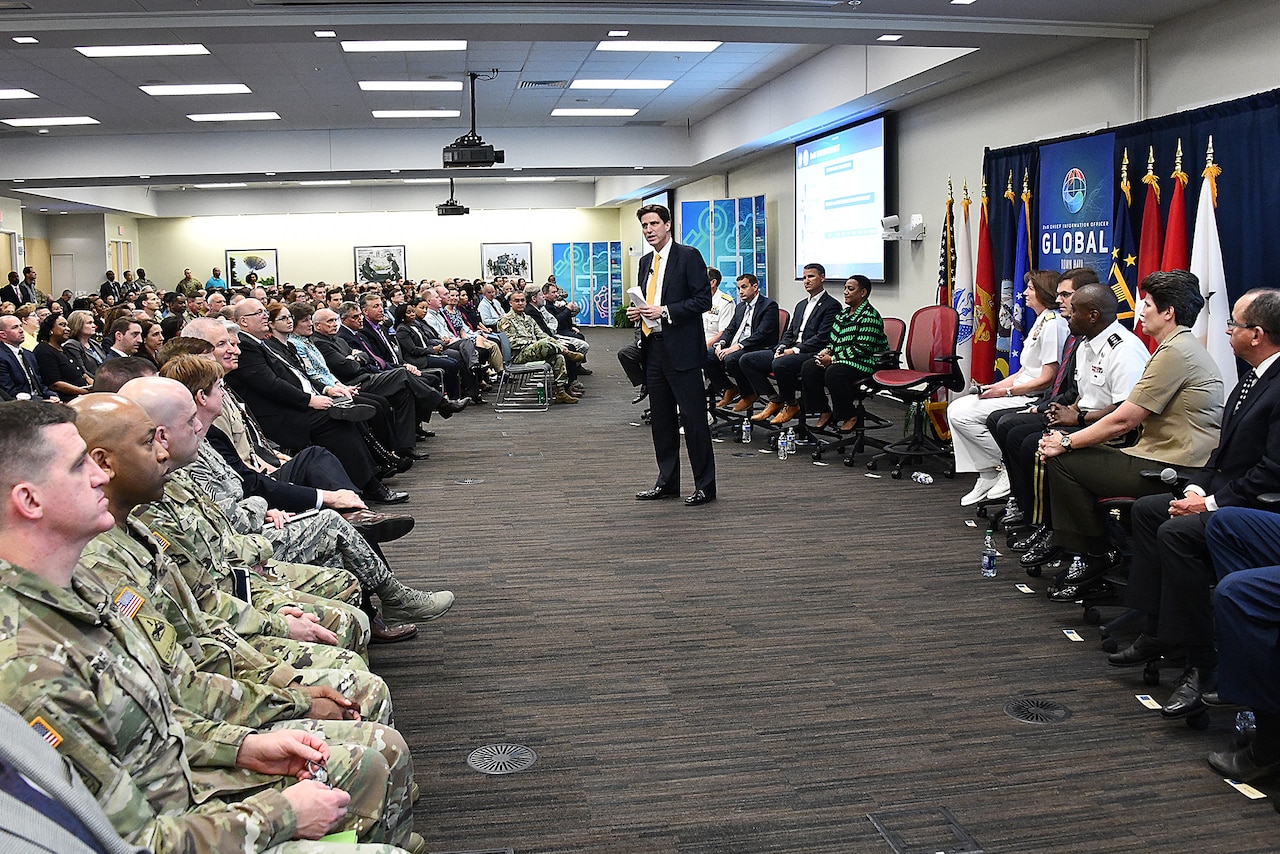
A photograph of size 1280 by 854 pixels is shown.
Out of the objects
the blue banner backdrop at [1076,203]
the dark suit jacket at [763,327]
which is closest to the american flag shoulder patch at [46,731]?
the blue banner backdrop at [1076,203]

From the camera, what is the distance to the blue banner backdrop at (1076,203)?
735cm

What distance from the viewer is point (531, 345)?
12.2 metres

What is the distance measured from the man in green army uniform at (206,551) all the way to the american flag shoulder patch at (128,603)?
484mm

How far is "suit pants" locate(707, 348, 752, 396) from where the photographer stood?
9.95 metres

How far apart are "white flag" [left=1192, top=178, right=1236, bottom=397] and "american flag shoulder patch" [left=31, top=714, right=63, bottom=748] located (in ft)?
19.8

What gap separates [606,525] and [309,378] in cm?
248

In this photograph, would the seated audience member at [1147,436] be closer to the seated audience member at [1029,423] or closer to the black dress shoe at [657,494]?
the seated audience member at [1029,423]

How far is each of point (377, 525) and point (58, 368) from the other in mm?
6311

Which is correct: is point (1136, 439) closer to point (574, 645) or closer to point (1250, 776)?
point (1250, 776)

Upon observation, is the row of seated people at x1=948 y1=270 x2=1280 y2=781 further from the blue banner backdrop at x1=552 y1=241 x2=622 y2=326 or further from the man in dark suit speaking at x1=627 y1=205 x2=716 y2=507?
the blue banner backdrop at x1=552 y1=241 x2=622 y2=326

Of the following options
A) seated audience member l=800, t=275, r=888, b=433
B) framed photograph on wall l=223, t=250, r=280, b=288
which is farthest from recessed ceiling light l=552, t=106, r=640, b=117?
framed photograph on wall l=223, t=250, r=280, b=288

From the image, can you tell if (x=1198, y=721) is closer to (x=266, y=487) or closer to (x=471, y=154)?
(x=266, y=487)

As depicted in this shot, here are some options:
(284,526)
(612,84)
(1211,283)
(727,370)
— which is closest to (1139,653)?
(284,526)

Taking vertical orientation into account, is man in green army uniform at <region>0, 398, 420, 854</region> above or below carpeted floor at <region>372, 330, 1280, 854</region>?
above
